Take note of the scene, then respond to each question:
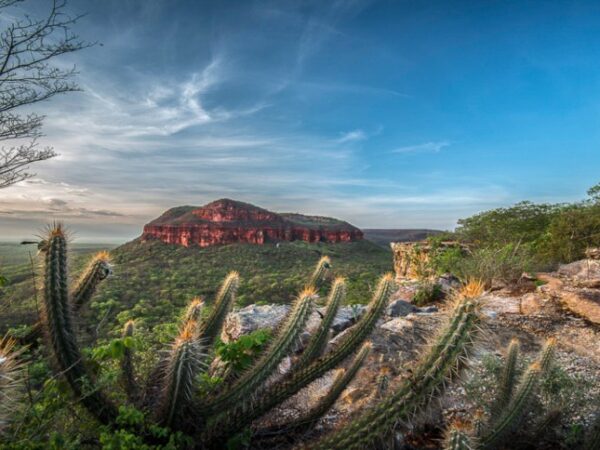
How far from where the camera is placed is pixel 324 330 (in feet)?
11.3

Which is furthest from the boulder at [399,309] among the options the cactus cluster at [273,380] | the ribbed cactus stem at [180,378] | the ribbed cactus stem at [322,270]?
the ribbed cactus stem at [180,378]

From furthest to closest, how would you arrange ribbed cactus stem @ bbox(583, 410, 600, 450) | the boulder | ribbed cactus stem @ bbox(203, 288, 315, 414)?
the boulder, ribbed cactus stem @ bbox(583, 410, 600, 450), ribbed cactus stem @ bbox(203, 288, 315, 414)

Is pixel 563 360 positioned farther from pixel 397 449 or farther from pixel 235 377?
pixel 235 377

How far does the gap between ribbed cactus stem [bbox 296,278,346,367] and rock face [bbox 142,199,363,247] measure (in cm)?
5597

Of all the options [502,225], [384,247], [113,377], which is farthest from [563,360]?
[384,247]

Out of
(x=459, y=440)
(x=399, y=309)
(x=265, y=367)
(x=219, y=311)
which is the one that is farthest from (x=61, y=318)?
(x=399, y=309)

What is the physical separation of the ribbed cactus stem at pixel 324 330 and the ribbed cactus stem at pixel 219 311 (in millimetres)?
846

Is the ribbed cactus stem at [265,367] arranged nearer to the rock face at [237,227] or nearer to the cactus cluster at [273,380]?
the cactus cluster at [273,380]

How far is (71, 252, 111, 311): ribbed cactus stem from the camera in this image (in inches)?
120

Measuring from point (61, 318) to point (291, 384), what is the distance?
5.86ft

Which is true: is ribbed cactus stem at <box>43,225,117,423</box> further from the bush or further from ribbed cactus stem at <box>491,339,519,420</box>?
the bush

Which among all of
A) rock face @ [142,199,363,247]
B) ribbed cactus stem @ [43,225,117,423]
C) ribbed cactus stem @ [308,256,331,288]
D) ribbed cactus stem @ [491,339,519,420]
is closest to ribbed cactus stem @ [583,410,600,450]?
ribbed cactus stem @ [491,339,519,420]

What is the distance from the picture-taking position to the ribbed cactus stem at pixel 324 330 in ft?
11.1

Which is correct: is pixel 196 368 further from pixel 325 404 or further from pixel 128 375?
pixel 325 404
